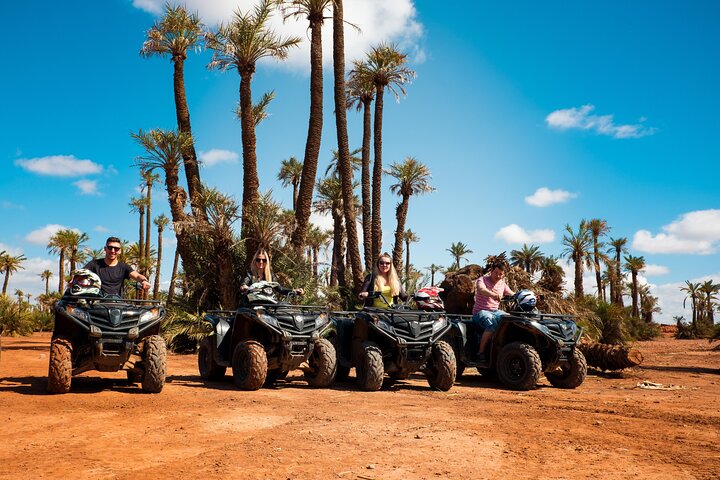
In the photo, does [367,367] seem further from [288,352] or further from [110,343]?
[110,343]

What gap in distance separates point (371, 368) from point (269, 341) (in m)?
1.60

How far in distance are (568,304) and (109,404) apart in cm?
1527

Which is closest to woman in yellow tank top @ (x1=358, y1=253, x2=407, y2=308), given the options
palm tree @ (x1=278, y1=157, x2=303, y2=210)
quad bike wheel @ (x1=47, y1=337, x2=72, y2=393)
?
quad bike wheel @ (x1=47, y1=337, x2=72, y2=393)

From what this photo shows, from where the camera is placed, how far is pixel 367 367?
9469 millimetres

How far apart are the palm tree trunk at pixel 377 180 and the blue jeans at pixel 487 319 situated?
15.9 m

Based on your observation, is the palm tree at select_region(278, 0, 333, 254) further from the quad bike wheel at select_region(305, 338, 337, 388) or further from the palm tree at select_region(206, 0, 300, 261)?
the quad bike wheel at select_region(305, 338, 337, 388)

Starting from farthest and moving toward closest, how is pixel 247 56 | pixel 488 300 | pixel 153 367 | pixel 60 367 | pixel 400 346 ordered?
pixel 247 56 → pixel 488 300 → pixel 400 346 → pixel 153 367 → pixel 60 367

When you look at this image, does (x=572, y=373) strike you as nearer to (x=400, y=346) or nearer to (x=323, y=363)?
(x=400, y=346)

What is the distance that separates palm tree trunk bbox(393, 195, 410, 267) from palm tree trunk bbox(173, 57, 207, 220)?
11.3 m

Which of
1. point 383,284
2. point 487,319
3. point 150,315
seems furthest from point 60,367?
point 487,319

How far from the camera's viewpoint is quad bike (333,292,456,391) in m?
9.48

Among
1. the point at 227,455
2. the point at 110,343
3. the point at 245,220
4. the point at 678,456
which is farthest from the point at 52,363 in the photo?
the point at 245,220

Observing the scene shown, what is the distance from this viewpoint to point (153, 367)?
8.63m

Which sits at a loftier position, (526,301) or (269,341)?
(526,301)
